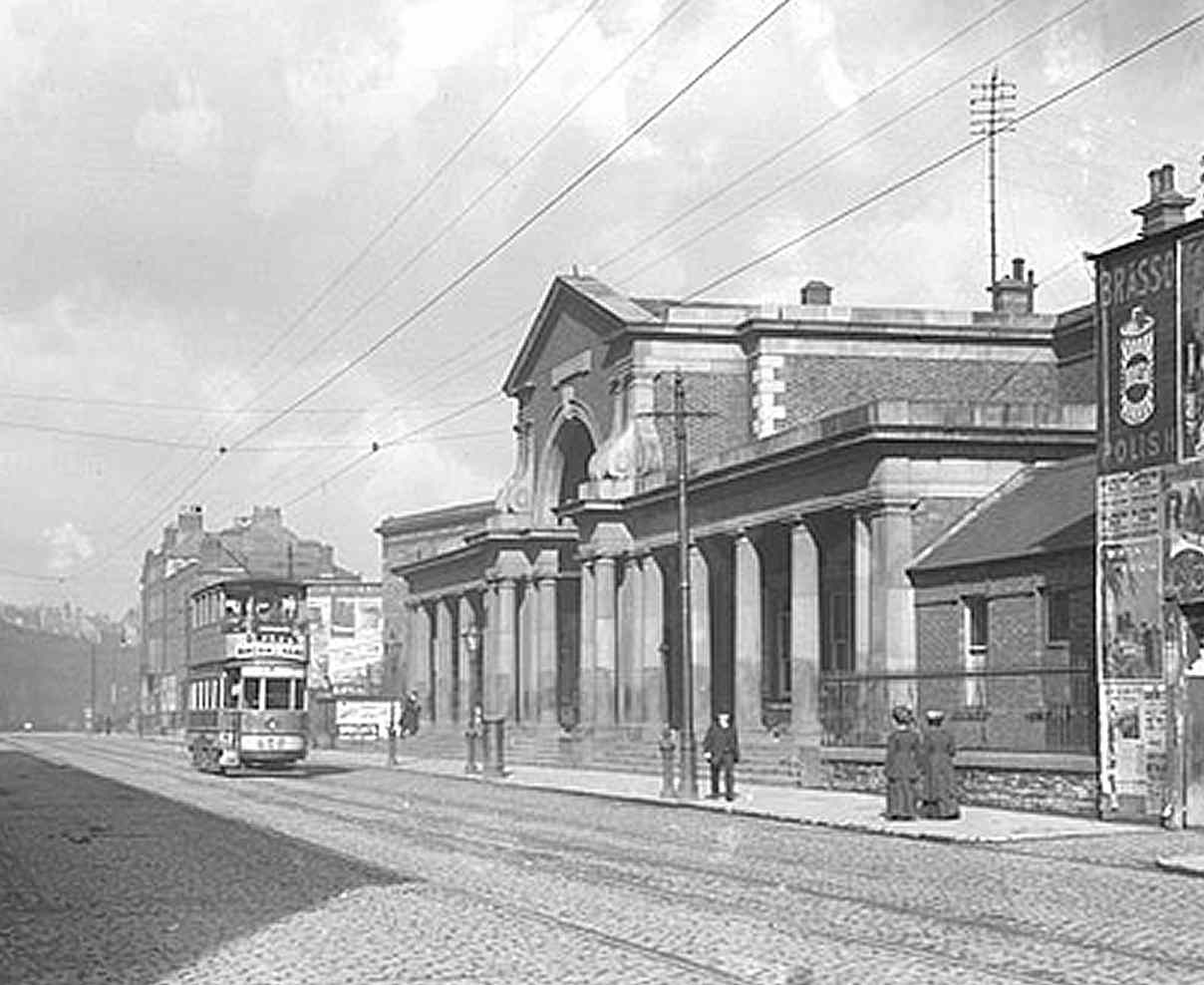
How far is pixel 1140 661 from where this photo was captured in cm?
2830

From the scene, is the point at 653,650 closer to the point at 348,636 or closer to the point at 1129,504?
the point at 1129,504

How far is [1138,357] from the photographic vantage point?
28.7 m

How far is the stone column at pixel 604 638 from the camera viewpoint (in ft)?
181

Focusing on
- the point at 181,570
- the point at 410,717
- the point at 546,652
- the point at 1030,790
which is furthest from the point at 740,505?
the point at 181,570

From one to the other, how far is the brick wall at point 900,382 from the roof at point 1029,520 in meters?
15.4

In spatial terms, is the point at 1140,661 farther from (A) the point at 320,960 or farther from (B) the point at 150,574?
(B) the point at 150,574

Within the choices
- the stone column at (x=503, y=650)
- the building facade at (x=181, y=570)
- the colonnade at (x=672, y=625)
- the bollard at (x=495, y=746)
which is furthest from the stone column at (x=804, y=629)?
the building facade at (x=181, y=570)

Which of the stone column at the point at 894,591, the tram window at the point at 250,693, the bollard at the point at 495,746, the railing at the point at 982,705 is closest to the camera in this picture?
the railing at the point at 982,705

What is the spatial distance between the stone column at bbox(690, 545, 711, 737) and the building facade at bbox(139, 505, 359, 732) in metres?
68.7

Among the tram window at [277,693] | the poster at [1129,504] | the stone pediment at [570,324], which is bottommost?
the tram window at [277,693]

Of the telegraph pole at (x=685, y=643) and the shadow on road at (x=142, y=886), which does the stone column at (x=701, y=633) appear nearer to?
the telegraph pole at (x=685, y=643)

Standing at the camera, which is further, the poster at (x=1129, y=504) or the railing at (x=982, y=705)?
the railing at (x=982, y=705)

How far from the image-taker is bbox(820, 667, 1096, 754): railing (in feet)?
101

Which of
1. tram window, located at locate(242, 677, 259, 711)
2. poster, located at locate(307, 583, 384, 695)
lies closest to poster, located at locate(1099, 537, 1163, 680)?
tram window, located at locate(242, 677, 259, 711)
